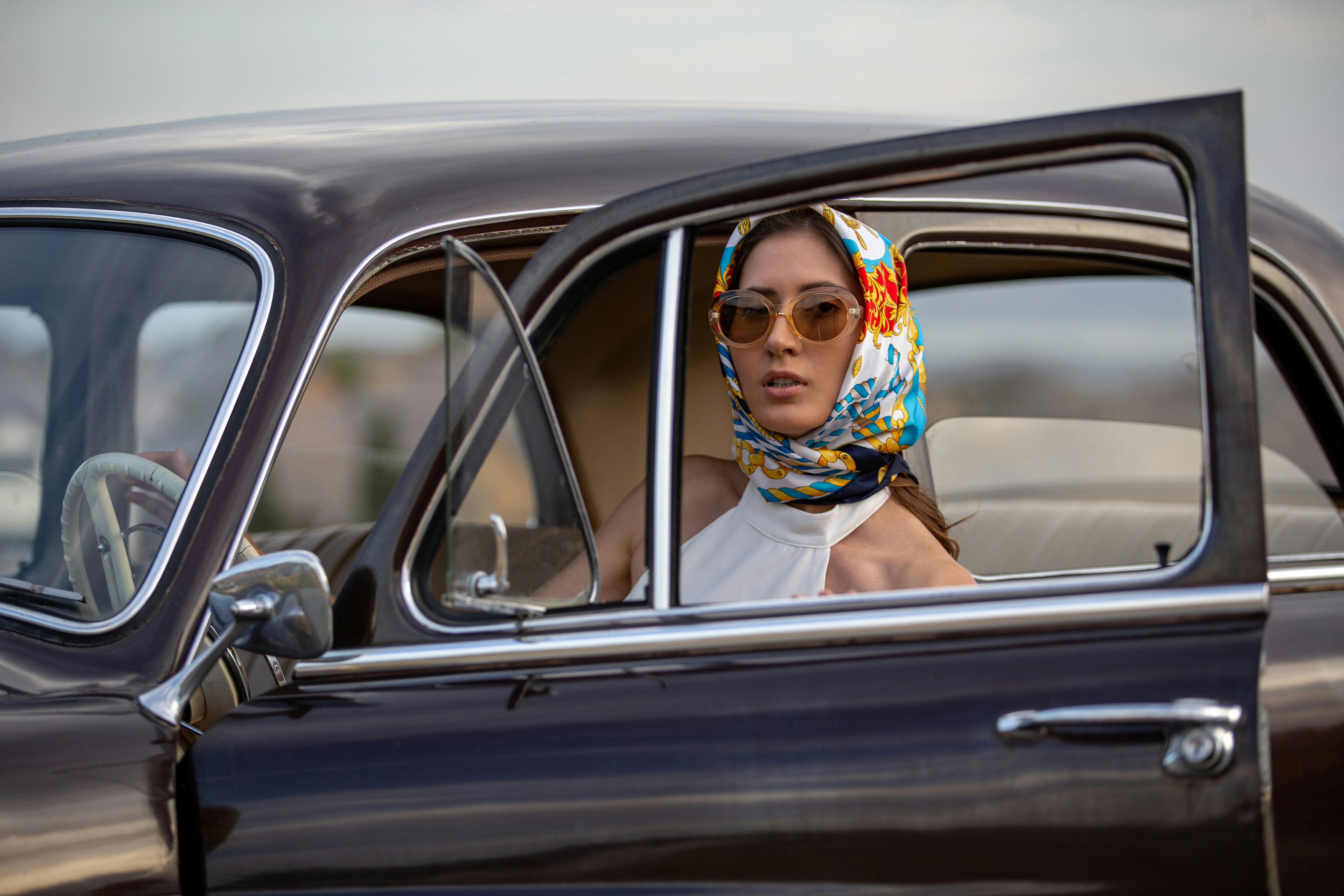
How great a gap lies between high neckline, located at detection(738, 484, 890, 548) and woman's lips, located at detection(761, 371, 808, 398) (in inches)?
8.4

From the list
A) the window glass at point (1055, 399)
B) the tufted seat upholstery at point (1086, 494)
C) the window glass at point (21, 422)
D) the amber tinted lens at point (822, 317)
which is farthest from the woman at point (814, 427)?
the window glass at point (21, 422)

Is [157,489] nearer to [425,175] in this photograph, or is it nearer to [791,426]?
[425,175]

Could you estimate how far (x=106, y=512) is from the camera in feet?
5.80

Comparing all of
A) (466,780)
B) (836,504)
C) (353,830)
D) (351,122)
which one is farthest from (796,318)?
(351,122)

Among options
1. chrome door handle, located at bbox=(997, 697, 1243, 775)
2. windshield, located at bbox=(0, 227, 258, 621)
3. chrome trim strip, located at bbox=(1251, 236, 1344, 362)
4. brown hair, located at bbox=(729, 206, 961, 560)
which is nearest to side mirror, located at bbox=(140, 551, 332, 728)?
windshield, located at bbox=(0, 227, 258, 621)

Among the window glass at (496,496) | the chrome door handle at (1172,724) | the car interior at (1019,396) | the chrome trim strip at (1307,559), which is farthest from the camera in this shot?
the car interior at (1019,396)

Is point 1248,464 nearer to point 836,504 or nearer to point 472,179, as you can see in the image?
point 836,504

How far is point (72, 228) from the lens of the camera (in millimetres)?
1914

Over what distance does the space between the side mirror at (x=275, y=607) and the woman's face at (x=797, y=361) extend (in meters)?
0.80

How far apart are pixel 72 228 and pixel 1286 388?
2284 mm

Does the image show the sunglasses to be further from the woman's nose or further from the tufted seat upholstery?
the tufted seat upholstery

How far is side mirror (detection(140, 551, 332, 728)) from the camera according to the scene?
129 cm

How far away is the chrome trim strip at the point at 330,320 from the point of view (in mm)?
1627

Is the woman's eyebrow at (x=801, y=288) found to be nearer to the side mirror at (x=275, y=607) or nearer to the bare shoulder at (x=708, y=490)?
the bare shoulder at (x=708, y=490)
